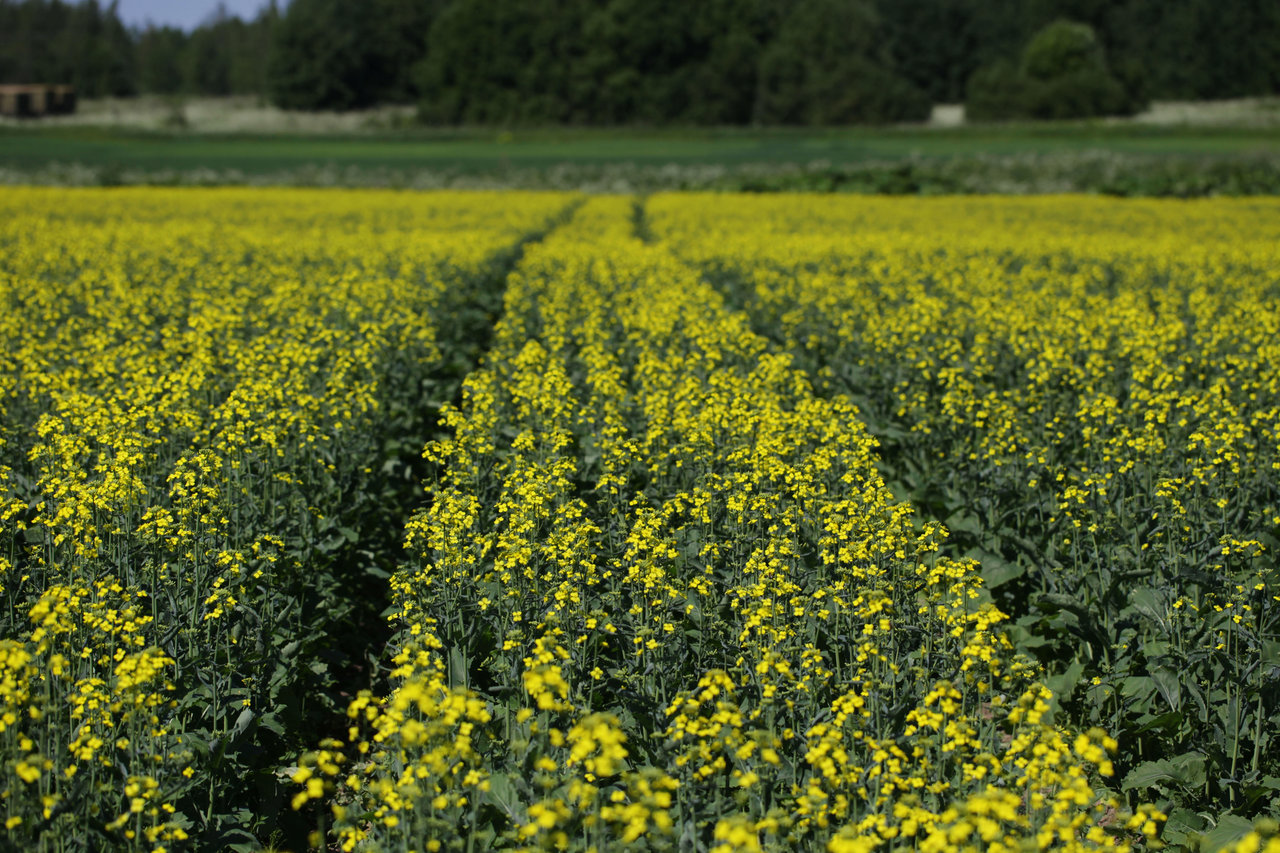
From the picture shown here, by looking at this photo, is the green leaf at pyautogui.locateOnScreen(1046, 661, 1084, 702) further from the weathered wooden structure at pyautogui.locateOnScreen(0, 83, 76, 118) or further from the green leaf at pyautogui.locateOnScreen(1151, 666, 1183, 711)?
the weathered wooden structure at pyautogui.locateOnScreen(0, 83, 76, 118)

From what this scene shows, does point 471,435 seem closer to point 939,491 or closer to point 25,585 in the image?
point 25,585

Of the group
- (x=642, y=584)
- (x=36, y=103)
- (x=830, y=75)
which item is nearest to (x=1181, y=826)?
(x=642, y=584)

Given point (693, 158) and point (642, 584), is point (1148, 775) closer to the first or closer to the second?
point (642, 584)

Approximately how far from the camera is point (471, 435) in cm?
908

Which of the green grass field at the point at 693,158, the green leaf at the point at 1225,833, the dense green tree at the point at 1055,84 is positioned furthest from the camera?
the dense green tree at the point at 1055,84

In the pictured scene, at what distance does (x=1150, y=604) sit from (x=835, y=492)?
233 centimetres

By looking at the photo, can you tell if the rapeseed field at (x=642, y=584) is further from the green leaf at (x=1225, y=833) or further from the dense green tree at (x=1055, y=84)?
the dense green tree at (x=1055, y=84)

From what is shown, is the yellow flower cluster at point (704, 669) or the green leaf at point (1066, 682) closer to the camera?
the yellow flower cluster at point (704, 669)

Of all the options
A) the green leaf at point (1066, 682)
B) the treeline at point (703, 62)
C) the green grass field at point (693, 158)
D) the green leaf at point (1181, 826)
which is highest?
the treeline at point (703, 62)

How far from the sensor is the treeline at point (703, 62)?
333 ft

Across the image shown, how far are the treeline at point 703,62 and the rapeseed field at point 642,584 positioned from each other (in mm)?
92718

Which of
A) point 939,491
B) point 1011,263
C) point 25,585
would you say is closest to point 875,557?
point 939,491

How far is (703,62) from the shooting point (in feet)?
356

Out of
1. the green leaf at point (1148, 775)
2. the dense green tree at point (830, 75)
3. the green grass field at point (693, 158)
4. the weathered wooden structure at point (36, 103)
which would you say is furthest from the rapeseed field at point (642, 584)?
the weathered wooden structure at point (36, 103)
